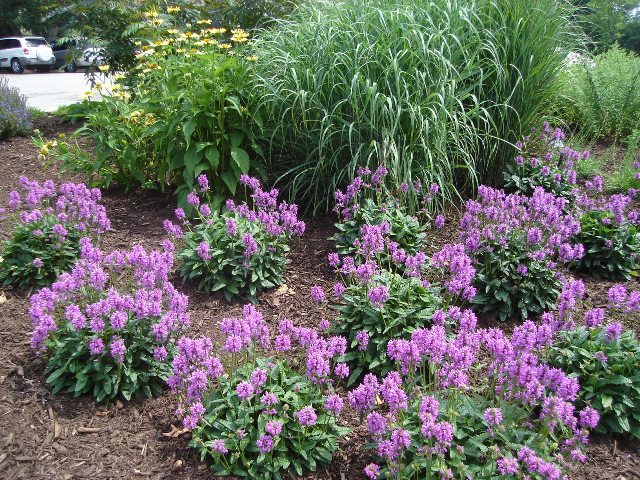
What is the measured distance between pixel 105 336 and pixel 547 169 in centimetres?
368

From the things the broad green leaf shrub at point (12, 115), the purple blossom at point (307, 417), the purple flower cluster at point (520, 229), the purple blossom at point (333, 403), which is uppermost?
the purple flower cluster at point (520, 229)

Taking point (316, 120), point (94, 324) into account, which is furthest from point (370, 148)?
point (94, 324)

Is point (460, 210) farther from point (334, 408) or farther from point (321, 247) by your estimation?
point (334, 408)

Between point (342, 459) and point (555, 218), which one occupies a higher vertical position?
point (555, 218)

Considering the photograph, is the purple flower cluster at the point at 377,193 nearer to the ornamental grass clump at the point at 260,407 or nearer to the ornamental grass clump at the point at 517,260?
the ornamental grass clump at the point at 517,260

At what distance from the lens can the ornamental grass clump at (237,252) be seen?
3902mm

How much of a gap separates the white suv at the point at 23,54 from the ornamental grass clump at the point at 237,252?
27.2m

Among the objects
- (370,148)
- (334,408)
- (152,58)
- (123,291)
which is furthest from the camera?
(152,58)

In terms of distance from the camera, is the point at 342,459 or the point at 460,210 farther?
the point at 460,210

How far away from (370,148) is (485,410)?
256 cm

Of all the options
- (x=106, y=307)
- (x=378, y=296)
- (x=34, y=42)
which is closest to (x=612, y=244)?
(x=378, y=296)

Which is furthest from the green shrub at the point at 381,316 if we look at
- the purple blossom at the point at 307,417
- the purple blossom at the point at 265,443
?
the purple blossom at the point at 265,443

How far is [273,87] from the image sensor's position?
4.78 metres

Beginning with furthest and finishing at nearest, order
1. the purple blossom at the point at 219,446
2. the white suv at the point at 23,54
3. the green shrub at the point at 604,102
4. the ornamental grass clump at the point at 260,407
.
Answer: the white suv at the point at 23,54 < the green shrub at the point at 604,102 < the ornamental grass clump at the point at 260,407 < the purple blossom at the point at 219,446
